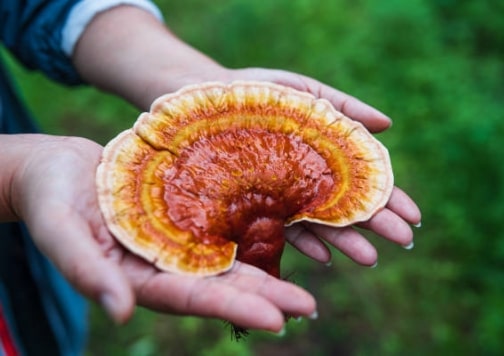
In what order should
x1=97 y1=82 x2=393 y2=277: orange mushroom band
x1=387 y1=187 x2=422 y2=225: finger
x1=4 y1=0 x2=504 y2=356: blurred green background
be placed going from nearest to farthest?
x1=97 y1=82 x2=393 y2=277: orange mushroom band → x1=387 y1=187 x2=422 y2=225: finger → x1=4 y1=0 x2=504 y2=356: blurred green background

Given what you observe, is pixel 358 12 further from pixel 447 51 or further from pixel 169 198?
pixel 169 198

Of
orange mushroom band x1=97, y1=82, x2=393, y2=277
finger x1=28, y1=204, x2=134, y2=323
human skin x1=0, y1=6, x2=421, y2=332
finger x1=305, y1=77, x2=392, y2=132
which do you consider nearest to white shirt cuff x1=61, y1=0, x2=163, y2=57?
human skin x1=0, y1=6, x2=421, y2=332

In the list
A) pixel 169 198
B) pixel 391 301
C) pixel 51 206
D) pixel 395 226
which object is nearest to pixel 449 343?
pixel 391 301

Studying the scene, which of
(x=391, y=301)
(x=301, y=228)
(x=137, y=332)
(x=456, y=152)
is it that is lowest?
(x=137, y=332)

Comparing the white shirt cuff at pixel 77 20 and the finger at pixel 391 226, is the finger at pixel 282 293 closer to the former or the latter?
the finger at pixel 391 226

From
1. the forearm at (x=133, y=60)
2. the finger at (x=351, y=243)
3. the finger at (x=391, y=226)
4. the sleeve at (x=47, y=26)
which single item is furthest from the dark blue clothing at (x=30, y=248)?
the finger at (x=391, y=226)

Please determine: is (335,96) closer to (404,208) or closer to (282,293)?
Answer: (404,208)

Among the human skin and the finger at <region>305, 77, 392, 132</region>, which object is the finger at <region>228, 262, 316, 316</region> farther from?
the finger at <region>305, 77, 392, 132</region>
